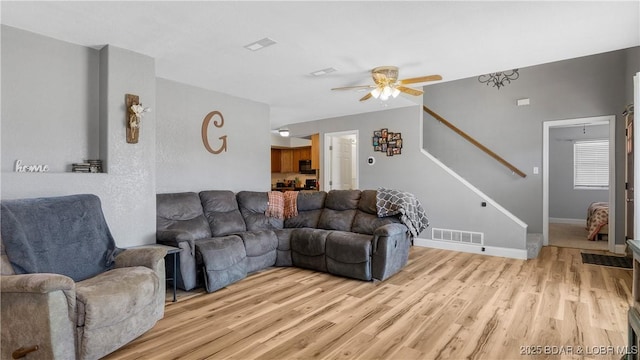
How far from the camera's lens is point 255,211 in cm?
459

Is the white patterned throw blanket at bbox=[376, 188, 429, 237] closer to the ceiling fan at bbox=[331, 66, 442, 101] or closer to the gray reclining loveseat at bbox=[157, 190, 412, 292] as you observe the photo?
the gray reclining loveseat at bbox=[157, 190, 412, 292]

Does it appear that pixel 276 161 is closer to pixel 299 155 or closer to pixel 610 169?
pixel 299 155

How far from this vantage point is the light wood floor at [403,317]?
2215mm

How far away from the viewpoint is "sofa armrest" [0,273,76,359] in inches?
72.5

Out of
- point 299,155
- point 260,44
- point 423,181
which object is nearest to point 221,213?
point 260,44

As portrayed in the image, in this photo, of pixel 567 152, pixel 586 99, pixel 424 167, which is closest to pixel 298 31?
pixel 424 167

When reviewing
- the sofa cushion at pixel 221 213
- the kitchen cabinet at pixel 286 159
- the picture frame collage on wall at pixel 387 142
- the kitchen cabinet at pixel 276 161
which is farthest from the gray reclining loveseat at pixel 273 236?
the kitchen cabinet at pixel 276 161

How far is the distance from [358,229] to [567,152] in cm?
670

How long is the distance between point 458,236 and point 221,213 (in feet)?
12.5

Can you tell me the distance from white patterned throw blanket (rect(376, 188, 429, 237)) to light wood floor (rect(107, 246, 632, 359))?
617mm

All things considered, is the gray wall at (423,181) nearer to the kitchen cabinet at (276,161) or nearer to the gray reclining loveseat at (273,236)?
the gray reclining loveseat at (273,236)

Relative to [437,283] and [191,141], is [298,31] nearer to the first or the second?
[191,141]

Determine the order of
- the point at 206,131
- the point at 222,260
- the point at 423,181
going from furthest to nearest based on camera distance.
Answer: the point at 423,181, the point at 206,131, the point at 222,260

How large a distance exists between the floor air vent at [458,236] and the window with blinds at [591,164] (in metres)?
4.58
